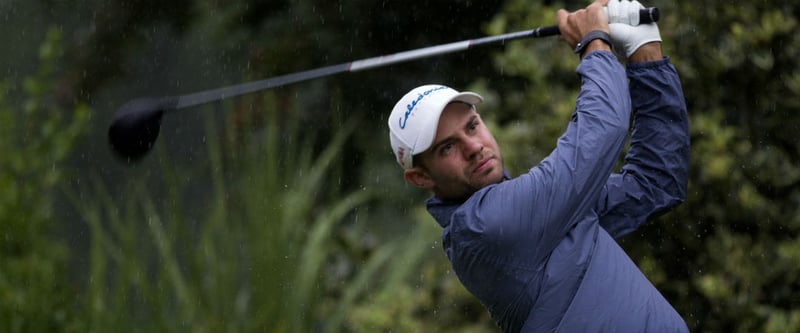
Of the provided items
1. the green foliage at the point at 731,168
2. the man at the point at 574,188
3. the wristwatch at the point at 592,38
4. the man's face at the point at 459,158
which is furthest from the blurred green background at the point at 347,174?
the man's face at the point at 459,158

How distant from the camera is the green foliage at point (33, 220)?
5.45 metres

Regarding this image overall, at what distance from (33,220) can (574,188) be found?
11.4 feet

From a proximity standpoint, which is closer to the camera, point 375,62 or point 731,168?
point 375,62

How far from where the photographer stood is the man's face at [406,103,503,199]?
3266 millimetres

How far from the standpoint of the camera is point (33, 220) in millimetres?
5863

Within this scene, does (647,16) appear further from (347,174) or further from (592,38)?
(347,174)

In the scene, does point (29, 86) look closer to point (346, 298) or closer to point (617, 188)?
point (346, 298)

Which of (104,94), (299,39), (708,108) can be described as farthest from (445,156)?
(104,94)

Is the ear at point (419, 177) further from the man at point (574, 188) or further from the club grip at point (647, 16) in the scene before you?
the club grip at point (647, 16)

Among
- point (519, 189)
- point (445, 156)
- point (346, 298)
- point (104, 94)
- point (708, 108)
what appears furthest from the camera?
point (104, 94)

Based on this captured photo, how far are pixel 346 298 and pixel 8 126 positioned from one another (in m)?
1.89

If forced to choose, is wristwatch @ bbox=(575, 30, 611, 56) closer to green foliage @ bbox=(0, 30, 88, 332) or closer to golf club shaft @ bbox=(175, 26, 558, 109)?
golf club shaft @ bbox=(175, 26, 558, 109)

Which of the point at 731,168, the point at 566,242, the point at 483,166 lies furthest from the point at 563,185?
the point at 731,168

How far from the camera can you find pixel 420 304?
511cm
